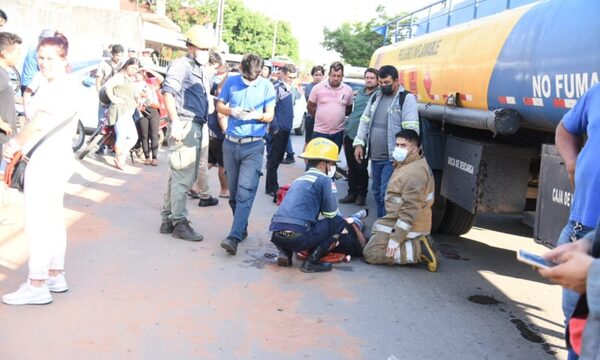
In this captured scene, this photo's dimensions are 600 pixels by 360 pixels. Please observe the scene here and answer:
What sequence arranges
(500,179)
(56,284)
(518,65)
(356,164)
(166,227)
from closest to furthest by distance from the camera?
(56,284)
(518,65)
(500,179)
(166,227)
(356,164)

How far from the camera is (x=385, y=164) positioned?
721 cm

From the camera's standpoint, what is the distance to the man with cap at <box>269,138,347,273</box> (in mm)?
5539

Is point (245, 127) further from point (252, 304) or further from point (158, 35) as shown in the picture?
point (158, 35)

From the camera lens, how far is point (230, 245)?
581 cm

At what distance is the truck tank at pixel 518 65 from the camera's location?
13.2 ft

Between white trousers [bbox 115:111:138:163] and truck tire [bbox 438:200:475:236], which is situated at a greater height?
white trousers [bbox 115:111:138:163]

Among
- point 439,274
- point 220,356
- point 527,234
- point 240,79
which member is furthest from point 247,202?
point 527,234

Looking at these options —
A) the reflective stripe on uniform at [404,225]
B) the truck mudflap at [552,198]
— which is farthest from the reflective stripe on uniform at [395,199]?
the truck mudflap at [552,198]

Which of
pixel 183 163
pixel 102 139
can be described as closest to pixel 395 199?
pixel 183 163

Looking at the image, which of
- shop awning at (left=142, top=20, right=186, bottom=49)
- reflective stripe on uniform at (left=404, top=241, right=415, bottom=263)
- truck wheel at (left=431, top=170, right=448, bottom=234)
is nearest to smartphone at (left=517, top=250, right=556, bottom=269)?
reflective stripe on uniform at (left=404, top=241, right=415, bottom=263)

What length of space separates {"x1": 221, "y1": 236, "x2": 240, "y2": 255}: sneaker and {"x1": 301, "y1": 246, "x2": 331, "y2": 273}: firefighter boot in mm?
658

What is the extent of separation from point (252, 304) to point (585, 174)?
2.66 meters

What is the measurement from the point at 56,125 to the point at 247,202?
2.21 m

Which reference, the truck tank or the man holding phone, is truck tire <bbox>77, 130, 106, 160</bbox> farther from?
the man holding phone
